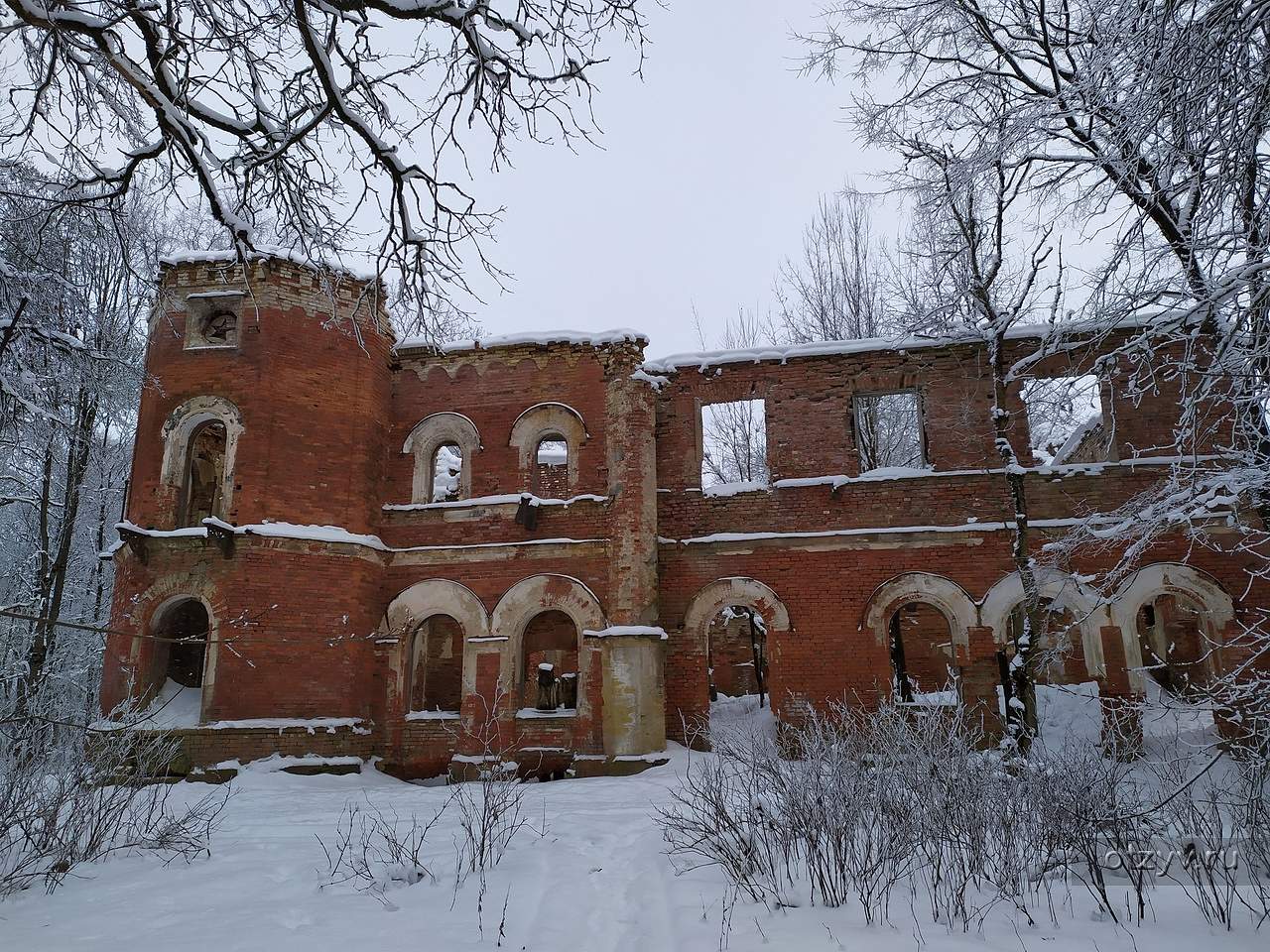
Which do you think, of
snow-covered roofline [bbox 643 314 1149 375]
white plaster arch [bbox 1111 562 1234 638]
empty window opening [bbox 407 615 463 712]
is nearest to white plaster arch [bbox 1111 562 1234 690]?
white plaster arch [bbox 1111 562 1234 638]

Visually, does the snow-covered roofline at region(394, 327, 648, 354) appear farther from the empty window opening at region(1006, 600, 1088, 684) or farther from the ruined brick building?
the empty window opening at region(1006, 600, 1088, 684)

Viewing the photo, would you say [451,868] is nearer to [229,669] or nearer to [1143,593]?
[229,669]

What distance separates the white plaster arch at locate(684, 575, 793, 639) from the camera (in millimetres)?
A: 12961

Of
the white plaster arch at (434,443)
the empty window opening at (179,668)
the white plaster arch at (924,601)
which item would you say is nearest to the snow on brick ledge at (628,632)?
the white plaster arch at (924,601)

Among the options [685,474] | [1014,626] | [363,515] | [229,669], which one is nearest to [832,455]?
[685,474]

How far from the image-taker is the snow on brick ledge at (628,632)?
41.0 feet

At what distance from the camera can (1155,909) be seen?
15.4 ft

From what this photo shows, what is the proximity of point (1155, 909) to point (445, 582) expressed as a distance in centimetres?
1067

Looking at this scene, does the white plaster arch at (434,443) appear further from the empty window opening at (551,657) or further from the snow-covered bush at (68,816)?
the snow-covered bush at (68,816)

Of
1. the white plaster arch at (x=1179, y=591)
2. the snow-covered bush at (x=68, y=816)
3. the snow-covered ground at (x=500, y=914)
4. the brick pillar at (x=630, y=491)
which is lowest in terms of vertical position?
the snow-covered ground at (x=500, y=914)

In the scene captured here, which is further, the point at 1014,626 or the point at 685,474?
the point at 685,474

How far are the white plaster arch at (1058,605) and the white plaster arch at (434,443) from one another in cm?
810

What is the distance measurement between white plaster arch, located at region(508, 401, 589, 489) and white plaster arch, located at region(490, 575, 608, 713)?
186cm

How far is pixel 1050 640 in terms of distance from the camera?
12.5 meters
